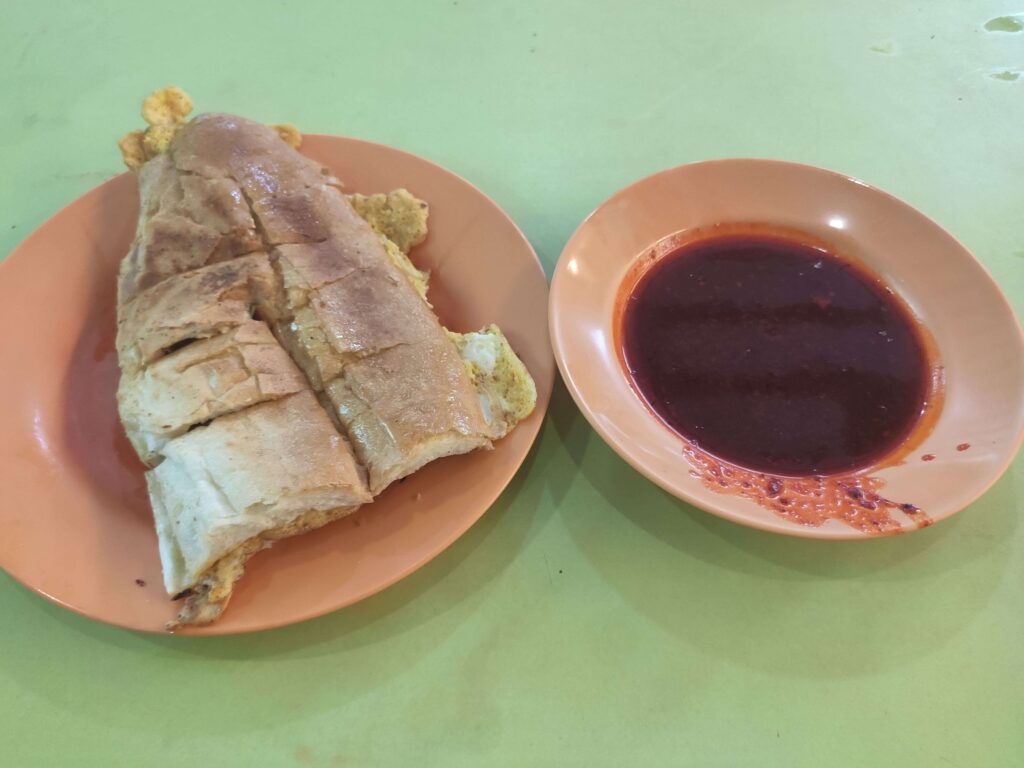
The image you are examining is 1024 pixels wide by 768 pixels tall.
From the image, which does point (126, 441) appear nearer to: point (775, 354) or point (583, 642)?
point (583, 642)

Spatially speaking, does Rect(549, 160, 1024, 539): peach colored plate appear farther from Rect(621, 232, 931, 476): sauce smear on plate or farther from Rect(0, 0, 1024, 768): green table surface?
Rect(0, 0, 1024, 768): green table surface

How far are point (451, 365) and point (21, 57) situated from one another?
227cm

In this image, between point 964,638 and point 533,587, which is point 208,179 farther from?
point 964,638

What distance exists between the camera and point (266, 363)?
63.6 inches

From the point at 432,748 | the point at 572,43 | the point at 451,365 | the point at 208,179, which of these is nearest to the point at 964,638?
the point at 432,748

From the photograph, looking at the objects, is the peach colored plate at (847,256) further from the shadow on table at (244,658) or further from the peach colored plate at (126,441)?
the shadow on table at (244,658)

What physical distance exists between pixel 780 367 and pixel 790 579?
52 centimetres

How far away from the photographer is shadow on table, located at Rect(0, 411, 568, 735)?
144 centimetres

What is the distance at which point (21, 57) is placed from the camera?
2.64m

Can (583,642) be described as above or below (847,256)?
below

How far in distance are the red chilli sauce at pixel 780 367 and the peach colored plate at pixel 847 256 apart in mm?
32

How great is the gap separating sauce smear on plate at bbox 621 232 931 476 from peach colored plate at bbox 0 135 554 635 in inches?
12.7

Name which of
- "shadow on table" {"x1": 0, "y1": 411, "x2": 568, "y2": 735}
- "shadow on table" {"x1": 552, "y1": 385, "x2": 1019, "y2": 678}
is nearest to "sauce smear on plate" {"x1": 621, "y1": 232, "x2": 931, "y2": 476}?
"shadow on table" {"x1": 552, "y1": 385, "x2": 1019, "y2": 678}

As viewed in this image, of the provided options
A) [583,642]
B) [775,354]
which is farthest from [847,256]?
[583,642]
